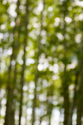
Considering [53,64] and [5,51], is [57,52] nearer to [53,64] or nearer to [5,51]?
[53,64]

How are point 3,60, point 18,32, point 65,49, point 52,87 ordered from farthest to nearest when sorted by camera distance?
point 52,87 < point 3,60 < point 65,49 < point 18,32

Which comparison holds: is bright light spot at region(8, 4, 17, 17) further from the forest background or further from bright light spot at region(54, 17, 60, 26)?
bright light spot at region(54, 17, 60, 26)

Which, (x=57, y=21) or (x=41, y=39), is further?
(x=57, y=21)

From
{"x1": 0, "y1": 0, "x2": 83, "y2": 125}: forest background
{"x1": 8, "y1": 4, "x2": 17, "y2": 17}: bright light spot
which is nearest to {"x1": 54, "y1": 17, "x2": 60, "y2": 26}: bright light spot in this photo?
{"x1": 0, "y1": 0, "x2": 83, "y2": 125}: forest background

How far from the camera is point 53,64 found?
6.60 m

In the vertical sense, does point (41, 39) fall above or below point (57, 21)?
below

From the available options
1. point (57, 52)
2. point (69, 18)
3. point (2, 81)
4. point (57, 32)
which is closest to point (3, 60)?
point (2, 81)

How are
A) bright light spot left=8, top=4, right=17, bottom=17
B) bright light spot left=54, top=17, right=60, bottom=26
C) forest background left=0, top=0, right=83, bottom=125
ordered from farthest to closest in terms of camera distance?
bright light spot left=54, top=17, right=60, bottom=26 → bright light spot left=8, top=4, right=17, bottom=17 → forest background left=0, top=0, right=83, bottom=125

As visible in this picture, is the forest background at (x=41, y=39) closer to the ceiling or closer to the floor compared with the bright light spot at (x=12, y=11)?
closer to the floor

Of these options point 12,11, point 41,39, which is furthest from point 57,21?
point 12,11

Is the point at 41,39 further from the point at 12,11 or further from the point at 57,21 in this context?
the point at 12,11

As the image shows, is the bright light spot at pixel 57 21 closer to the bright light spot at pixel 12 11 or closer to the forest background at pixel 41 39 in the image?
the forest background at pixel 41 39

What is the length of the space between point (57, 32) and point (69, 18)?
0.52 meters

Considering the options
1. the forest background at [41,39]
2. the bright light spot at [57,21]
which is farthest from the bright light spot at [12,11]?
the bright light spot at [57,21]
